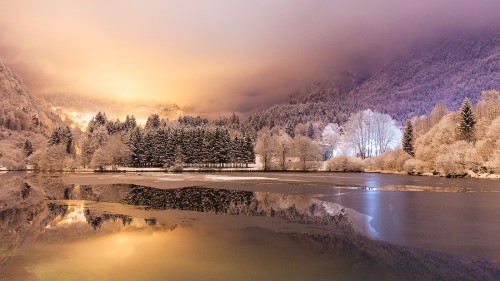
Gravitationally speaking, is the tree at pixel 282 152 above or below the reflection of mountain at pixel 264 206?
above

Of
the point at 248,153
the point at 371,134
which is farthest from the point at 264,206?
the point at 248,153

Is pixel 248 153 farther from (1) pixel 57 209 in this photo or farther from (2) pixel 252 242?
(2) pixel 252 242

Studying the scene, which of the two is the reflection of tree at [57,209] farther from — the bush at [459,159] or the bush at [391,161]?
the bush at [391,161]

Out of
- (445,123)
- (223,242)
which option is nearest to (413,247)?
(223,242)

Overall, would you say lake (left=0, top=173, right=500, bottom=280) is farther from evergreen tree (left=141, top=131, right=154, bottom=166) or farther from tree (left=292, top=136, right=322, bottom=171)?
evergreen tree (left=141, top=131, right=154, bottom=166)

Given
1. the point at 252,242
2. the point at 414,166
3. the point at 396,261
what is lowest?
the point at 396,261

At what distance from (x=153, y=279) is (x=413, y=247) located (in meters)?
11.3

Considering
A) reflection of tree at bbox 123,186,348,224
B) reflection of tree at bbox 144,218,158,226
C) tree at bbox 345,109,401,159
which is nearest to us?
reflection of tree at bbox 144,218,158,226

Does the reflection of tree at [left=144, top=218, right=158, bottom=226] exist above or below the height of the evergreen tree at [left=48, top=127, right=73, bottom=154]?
below

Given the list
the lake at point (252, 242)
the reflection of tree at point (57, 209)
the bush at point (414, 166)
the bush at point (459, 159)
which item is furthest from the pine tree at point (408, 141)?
the reflection of tree at point (57, 209)

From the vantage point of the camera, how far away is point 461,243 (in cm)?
1762

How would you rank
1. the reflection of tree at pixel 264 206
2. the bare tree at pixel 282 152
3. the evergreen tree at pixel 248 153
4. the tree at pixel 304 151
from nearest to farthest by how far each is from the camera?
the reflection of tree at pixel 264 206 → the tree at pixel 304 151 → the bare tree at pixel 282 152 → the evergreen tree at pixel 248 153

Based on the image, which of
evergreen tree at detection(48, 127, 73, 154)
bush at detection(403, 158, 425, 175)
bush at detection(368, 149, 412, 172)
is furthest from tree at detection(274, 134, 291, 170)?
evergreen tree at detection(48, 127, 73, 154)

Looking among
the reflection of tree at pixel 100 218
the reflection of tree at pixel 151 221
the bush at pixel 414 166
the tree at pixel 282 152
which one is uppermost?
the tree at pixel 282 152
